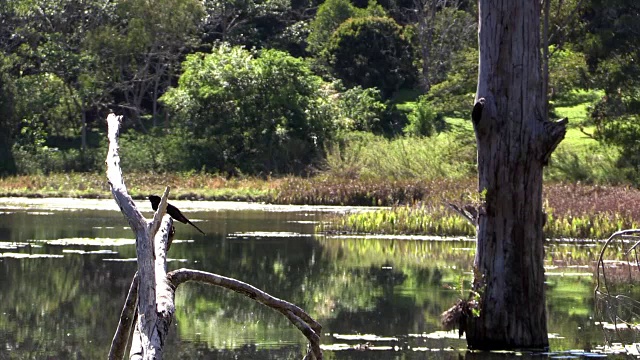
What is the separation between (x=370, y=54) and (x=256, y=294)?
43.4m

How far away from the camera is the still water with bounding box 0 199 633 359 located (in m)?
11.8

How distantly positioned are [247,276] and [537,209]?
254 inches

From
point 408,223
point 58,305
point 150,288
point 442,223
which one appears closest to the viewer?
point 150,288

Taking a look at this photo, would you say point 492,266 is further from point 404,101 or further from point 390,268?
point 404,101

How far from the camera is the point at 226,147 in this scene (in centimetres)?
4341

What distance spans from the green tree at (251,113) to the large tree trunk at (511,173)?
101ft

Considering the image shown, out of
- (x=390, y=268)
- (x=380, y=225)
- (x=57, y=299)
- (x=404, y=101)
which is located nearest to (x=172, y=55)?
(x=404, y=101)

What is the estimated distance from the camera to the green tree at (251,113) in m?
42.7

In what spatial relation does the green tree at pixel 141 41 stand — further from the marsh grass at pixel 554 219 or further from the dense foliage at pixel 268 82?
the marsh grass at pixel 554 219

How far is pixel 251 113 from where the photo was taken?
43.8 meters

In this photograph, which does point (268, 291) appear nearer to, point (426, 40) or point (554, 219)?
point (554, 219)

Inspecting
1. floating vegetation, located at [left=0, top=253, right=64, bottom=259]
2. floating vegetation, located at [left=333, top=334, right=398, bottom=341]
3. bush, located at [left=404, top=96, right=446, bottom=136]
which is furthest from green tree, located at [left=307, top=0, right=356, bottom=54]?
floating vegetation, located at [left=333, top=334, right=398, bottom=341]

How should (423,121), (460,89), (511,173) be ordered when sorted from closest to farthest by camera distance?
(511,173) < (460,89) < (423,121)

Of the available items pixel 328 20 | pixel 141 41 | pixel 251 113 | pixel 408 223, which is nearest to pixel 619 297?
pixel 408 223
